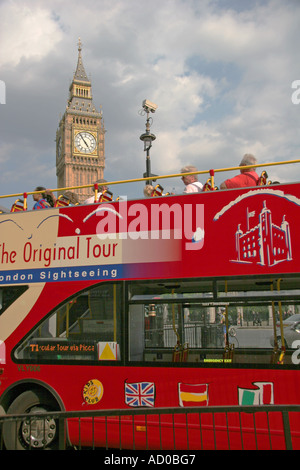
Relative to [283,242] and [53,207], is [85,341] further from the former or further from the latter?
[283,242]

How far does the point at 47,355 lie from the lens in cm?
584

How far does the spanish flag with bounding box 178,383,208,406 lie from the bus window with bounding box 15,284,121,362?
3.21 ft

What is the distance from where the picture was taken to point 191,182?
19.8 ft

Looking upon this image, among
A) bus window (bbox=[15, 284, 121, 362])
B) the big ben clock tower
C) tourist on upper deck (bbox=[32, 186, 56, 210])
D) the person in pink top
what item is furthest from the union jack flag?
the big ben clock tower

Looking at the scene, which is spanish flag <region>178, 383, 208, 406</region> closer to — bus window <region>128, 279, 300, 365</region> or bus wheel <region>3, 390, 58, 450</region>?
bus window <region>128, 279, 300, 365</region>

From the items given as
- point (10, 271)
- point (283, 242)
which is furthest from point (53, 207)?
point (283, 242)

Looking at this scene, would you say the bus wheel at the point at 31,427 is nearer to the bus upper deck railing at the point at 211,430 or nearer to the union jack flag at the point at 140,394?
the bus upper deck railing at the point at 211,430

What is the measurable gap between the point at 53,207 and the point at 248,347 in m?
3.57

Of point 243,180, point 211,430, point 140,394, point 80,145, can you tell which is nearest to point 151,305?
point 140,394

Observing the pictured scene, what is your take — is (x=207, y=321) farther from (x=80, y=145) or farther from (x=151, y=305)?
(x=80, y=145)

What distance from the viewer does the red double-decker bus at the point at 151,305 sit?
16.5 feet

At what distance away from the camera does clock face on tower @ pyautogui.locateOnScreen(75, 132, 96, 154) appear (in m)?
114

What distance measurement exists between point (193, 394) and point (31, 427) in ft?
7.86

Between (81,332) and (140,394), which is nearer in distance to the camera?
(140,394)
